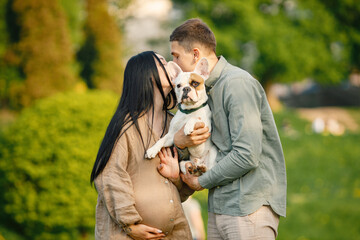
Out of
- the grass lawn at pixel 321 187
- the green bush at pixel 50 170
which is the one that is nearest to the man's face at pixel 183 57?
the green bush at pixel 50 170

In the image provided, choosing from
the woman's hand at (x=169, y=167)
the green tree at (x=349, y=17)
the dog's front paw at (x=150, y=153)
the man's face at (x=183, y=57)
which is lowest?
the green tree at (x=349, y=17)

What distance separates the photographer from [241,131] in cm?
257

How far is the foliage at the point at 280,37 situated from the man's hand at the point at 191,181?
22642 mm

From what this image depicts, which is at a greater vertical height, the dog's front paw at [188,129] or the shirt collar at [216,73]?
the shirt collar at [216,73]

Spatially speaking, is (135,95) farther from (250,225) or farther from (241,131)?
(250,225)

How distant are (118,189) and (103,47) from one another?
16361 mm

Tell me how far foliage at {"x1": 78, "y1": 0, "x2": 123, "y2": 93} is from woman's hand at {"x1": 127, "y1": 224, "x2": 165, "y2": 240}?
15260 mm

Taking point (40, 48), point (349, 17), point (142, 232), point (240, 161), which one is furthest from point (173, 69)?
point (349, 17)

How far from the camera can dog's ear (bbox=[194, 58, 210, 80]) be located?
293cm

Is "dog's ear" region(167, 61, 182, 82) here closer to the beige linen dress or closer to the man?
the man

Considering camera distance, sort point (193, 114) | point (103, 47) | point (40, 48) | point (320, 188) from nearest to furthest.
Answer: point (193, 114) → point (320, 188) → point (40, 48) → point (103, 47)

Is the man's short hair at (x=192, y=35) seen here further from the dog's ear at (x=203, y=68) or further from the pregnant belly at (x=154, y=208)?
the pregnant belly at (x=154, y=208)

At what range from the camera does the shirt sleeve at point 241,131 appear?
2.57m

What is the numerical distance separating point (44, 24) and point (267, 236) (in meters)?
12.7
